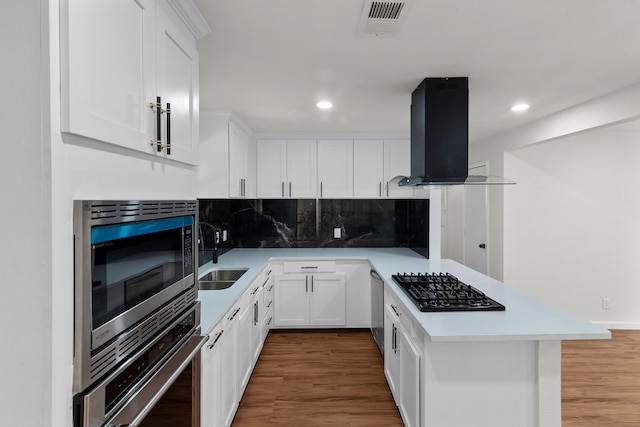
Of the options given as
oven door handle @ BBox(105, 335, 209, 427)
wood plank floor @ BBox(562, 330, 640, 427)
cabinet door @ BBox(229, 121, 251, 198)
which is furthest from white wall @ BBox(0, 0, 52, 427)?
wood plank floor @ BBox(562, 330, 640, 427)

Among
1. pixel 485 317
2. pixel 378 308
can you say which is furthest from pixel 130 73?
pixel 378 308

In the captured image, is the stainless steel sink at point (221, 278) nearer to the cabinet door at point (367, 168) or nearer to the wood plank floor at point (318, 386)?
the wood plank floor at point (318, 386)

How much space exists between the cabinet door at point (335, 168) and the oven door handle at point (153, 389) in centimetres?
297

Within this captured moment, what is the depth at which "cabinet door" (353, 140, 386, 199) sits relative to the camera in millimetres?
4145

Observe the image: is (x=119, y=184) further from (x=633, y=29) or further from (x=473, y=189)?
(x=473, y=189)

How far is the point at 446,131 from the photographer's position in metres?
2.34

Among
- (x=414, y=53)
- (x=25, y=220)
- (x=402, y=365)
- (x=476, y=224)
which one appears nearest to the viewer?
(x=25, y=220)

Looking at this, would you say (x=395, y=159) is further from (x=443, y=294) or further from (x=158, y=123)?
(x=158, y=123)

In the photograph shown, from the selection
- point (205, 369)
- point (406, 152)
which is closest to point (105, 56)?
point (205, 369)

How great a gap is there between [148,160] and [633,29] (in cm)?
231

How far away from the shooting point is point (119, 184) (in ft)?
3.15

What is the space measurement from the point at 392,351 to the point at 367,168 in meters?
2.26

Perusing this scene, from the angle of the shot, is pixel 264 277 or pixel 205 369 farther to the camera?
pixel 264 277

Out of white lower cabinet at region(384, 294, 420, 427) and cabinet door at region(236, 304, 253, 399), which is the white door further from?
cabinet door at region(236, 304, 253, 399)
